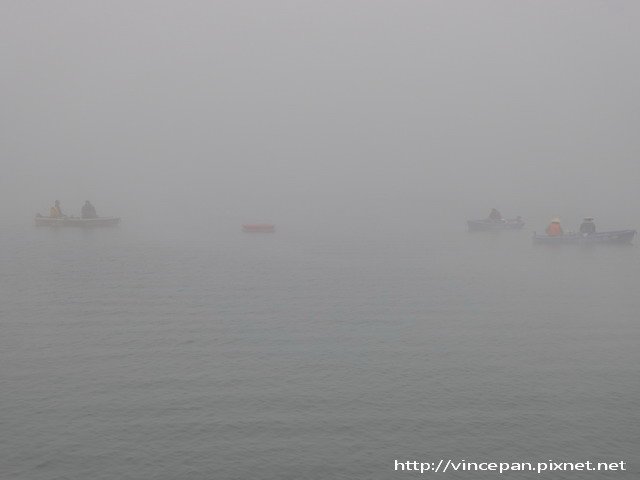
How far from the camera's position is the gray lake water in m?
40.5

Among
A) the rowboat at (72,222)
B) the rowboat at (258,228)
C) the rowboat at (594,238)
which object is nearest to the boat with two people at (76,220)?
the rowboat at (72,222)

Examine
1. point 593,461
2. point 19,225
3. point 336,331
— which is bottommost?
point 593,461

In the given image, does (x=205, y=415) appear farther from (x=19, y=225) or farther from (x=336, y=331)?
(x=19, y=225)

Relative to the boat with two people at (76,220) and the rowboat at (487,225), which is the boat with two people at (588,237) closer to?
the rowboat at (487,225)

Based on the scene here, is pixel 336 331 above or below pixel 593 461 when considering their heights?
above

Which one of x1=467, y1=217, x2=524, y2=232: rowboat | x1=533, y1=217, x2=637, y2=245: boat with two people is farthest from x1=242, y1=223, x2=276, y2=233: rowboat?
x1=533, y1=217, x2=637, y2=245: boat with two people

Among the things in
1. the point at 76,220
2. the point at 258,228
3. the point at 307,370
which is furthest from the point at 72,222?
the point at 307,370

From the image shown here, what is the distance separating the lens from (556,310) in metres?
73.5

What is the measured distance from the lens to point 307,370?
5303 cm

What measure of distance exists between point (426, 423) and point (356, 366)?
424 inches

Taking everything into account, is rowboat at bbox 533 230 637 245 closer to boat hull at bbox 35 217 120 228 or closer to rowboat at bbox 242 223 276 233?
rowboat at bbox 242 223 276 233

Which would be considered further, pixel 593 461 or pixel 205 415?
pixel 205 415

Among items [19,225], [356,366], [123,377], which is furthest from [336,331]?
[19,225]

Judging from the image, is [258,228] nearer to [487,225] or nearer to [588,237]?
[487,225]
